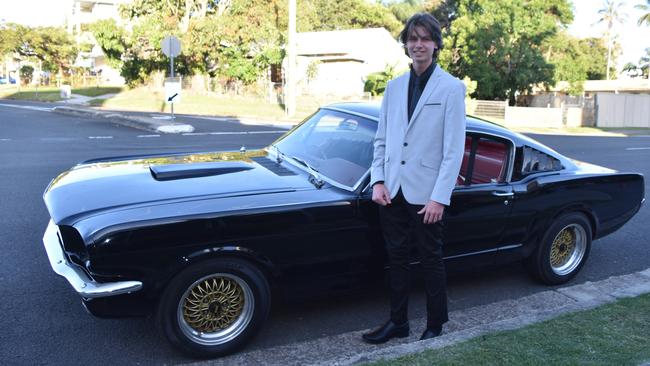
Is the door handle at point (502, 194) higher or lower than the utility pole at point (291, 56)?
Result: lower

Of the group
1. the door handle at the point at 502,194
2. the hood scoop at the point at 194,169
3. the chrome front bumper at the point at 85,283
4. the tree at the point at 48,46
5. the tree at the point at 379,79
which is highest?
the tree at the point at 48,46

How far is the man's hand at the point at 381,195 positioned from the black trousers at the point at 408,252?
47mm

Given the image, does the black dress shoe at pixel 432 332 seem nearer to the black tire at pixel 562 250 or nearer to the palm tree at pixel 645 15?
the black tire at pixel 562 250

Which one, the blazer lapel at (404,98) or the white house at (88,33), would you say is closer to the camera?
the blazer lapel at (404,98)

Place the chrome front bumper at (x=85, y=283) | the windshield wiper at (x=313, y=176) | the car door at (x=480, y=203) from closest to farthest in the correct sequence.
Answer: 1. the chrome front bumper at (x=85, y=283)
2. the windshield wiper at (x=313, y=176)
3. the car door at (x=480, y=203)

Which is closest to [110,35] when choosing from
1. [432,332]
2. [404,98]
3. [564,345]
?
[404,98]

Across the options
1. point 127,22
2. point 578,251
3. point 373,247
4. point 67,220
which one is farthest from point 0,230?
point 127,22

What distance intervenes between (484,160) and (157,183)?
2.48 metres

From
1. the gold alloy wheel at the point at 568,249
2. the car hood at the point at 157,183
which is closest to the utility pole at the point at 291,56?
the car hood at the point at 157,183

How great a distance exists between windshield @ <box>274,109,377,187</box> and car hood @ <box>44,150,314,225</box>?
0.19 m

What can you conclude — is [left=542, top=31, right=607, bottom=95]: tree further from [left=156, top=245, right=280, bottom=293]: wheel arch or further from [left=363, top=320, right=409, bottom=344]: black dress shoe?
[left=156, top=245, right=280, bottom=293]: wheel arch

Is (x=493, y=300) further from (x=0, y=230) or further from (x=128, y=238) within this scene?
(x=0, y=230)

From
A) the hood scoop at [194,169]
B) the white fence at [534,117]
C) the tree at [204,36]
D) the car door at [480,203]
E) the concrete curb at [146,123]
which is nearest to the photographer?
the hood scoop at [194,169]

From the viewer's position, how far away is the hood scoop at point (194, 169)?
3965 mm
